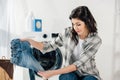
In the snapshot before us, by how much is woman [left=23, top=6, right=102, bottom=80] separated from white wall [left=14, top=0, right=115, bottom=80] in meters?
0.05

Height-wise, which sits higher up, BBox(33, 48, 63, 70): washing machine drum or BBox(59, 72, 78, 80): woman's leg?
BBox(33, 48, 63, 70): washing machine drum

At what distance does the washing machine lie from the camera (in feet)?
6.31

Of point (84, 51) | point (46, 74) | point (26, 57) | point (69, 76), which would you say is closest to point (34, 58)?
point (26, 57)

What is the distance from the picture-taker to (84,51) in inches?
73.6

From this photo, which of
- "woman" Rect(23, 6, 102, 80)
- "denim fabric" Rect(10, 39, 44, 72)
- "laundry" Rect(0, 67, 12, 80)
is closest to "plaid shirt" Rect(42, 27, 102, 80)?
"woman" Rect(23, 6, 102, 80)

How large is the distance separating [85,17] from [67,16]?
17 cm

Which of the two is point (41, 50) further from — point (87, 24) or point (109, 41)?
point (109, 41)

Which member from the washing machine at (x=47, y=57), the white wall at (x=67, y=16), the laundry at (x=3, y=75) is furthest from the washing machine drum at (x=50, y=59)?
the laundry at (x=3, y=75)

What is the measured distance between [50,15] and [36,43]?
293 millimetres

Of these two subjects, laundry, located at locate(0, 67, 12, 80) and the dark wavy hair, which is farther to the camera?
laundry, located at locate(0, 67, 12, 80)

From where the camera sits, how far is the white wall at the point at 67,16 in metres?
1.88

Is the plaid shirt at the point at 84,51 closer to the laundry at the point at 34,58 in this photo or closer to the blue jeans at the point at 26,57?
the laundry at the point at 34,58

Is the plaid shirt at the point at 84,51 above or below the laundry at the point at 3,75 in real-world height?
above

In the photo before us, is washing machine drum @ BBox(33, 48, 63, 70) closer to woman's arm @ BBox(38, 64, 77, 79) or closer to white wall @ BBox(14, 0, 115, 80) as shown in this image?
woman's arm @ BBox(38, 64, 77, 79)
